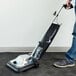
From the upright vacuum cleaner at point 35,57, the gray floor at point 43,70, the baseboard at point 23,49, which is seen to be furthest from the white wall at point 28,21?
→ the upright vacuum cleaner at point 35,57

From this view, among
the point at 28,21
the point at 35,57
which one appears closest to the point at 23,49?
the point at 28,21

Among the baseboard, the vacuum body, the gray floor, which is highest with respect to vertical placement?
A: the vacuum body

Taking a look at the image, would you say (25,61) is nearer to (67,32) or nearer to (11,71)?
(11,71)

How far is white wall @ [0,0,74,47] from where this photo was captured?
299cm

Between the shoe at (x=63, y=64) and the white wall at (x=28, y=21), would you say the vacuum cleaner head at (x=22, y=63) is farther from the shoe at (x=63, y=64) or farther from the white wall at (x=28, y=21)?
the white wall at (x=28, y=21)

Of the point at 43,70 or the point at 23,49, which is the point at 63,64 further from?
the point at 23,49

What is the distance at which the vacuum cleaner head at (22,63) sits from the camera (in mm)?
2547

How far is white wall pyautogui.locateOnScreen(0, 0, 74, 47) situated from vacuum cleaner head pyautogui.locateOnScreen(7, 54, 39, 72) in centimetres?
51

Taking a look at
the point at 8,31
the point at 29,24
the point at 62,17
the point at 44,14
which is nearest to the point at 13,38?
the point at 8,31

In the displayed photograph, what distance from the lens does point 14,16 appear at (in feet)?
9.89

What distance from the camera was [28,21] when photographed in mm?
3061

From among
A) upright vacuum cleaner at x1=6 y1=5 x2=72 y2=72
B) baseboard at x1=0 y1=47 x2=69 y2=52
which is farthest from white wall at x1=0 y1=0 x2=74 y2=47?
upright vacuum cleaner at x1=6 y1=5 x2=72 y2=72

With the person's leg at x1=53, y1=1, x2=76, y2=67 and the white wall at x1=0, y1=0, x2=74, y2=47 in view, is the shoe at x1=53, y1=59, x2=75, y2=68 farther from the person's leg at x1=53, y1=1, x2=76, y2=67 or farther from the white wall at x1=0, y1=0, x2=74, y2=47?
the white wall at x1=0, y1=0, x2=74, y2=47

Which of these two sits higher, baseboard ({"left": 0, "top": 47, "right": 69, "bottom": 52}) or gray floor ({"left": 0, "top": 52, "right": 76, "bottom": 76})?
baseboard ({"left": 0, "top": 47, "right": 69, "bottom": 52})
